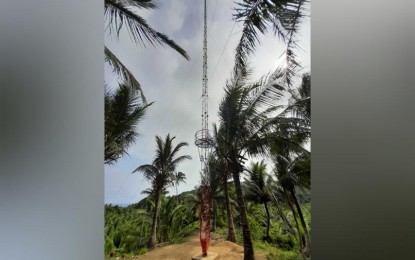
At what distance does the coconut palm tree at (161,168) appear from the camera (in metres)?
1.92

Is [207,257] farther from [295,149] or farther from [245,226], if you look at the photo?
[295,149]

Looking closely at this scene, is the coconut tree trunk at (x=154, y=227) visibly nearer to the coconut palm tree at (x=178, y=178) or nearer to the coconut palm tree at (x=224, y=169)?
the coconut palm tree at (x=178, y=178)

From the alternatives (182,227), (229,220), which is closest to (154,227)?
(182,227)

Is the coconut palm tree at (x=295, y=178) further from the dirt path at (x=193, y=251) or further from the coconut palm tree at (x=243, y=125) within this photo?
the dirt path at (x=193, y=251)

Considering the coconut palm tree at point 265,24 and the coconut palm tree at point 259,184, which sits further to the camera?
Answer: the coconut palm tree at point 259,184

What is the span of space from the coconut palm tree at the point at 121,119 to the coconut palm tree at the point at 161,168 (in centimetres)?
15

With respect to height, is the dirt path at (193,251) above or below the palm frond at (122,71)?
below

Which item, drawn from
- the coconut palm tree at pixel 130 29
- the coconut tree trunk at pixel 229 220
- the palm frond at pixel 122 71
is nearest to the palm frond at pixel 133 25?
the coconut palm tree at pixel 130 29

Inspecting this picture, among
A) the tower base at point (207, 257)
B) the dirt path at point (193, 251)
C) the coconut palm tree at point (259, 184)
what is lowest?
the tower base at point (207, 257)

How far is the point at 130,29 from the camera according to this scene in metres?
1.92

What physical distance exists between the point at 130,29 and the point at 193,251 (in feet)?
4.38

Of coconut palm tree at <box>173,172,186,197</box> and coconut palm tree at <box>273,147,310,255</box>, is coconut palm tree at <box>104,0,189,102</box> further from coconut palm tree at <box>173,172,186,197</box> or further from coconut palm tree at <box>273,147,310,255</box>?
coconut palm tree at <box>273,147,310,255</box>
